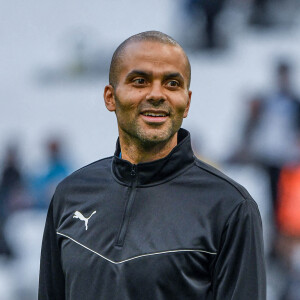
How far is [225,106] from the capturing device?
7777 mm

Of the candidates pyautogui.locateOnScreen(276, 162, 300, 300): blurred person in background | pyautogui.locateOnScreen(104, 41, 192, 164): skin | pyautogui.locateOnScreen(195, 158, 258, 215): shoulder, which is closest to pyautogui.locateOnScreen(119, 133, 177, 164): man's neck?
pyautogui.locateOnScreen(104, 41, 192, 164): skin

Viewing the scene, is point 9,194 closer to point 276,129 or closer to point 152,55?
point 276,129

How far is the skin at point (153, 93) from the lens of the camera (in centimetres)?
215

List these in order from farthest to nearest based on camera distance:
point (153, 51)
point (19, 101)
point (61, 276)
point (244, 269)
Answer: point (19, 101) → point (61, 276) → point (153, 51) → point (244, 269)

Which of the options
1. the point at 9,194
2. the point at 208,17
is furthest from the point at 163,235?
the point at 208,17

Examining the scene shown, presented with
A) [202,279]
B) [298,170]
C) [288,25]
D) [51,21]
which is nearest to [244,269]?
[202,279]

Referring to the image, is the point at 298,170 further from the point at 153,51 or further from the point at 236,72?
the point at 153,51

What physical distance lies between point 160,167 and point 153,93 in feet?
0.65

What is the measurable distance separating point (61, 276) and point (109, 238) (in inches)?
12.0

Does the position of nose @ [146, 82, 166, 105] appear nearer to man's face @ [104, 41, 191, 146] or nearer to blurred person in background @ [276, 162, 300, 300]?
man's face @ [104, 41, 191, 146]

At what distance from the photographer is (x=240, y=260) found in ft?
6.68

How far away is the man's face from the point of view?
2146 mm

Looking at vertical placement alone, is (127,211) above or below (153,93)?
below

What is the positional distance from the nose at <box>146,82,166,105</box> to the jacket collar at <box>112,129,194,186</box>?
0.14 m
